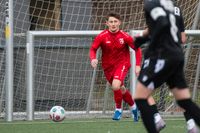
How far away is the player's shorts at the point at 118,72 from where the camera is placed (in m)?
10.7

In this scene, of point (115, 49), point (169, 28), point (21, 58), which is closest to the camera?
point (169, 28)

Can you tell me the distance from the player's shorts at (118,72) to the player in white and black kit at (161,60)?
4.50m

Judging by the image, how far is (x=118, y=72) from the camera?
10812 mm

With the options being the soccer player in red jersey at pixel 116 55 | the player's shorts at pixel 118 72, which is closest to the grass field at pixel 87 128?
the soccer player in red jersey at pixel 116 55

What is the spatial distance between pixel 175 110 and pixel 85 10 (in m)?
2.56

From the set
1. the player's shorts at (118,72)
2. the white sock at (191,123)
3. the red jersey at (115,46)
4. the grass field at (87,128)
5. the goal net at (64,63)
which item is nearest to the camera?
the white sock at (191,123)

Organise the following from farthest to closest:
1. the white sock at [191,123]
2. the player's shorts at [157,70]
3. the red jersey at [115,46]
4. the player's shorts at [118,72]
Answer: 1. the red jersey at [115,46]
2. the player's shorts at [118,72]
3. the white sock at [191,123]
4. the player's shorts at [157,70]

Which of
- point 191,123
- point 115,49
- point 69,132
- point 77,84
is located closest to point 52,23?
point 77,84

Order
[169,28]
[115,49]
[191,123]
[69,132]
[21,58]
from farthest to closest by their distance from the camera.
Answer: [21,58] < [115,49] < [69,132] < [191,123] < [169,28]

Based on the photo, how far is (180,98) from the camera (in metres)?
6.27

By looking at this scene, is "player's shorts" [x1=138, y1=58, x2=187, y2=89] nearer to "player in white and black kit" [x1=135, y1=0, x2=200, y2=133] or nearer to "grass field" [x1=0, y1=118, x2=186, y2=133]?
"player in white and black kit" [x1=135, y1=0, x2=200, y2=133]

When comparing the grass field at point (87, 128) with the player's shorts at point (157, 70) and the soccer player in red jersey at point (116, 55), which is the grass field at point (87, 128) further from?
the player's shorts at point (157, 70)

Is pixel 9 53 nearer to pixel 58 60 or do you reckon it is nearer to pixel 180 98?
pixel 58 60

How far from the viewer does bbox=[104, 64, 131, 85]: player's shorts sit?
35.2ft
